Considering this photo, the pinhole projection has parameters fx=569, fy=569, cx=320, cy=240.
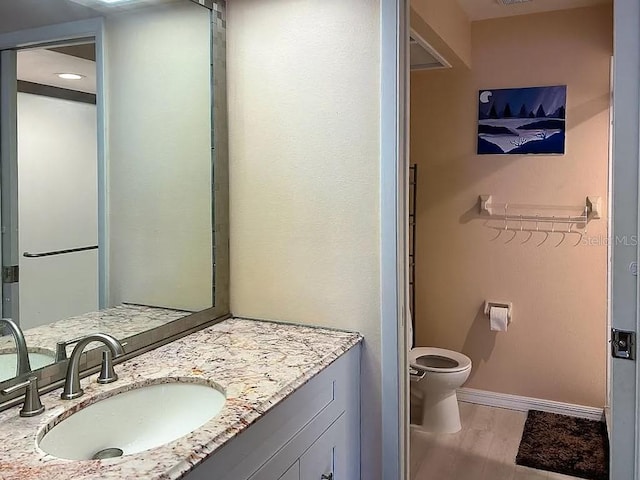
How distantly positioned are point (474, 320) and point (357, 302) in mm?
2027

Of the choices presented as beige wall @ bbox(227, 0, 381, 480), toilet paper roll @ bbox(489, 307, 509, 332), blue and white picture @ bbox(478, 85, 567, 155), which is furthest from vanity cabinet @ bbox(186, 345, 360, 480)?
blue and white picture @ bbox(478, 85, 567, 155)

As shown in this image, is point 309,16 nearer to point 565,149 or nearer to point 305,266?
point 305,266

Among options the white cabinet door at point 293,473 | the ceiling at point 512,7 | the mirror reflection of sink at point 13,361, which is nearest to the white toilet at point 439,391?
the white cabinet door at point 293,473

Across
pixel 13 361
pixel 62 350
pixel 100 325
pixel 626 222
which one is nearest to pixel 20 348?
pixel 13 361

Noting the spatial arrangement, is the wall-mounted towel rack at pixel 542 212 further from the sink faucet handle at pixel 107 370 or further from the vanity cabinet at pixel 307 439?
the sink faucet handle at pixel 107 370

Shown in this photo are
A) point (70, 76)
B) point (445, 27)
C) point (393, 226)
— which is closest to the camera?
point (70, 76)

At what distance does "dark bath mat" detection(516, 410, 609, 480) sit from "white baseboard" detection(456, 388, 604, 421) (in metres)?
0.04

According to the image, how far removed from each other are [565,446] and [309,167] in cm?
224

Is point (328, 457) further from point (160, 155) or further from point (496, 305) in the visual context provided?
point (496, 305)

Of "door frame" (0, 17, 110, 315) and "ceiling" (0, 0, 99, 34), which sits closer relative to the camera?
"ceiling" (0, 0, 99, 34)

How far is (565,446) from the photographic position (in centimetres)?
312

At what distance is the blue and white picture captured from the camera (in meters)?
3.43

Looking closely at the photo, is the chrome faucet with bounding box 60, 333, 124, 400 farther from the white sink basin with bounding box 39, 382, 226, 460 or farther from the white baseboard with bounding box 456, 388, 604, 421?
the white baseboard with bounding box 456, 388, 604, 421

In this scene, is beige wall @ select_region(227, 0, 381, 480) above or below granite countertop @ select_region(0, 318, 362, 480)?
→ above
